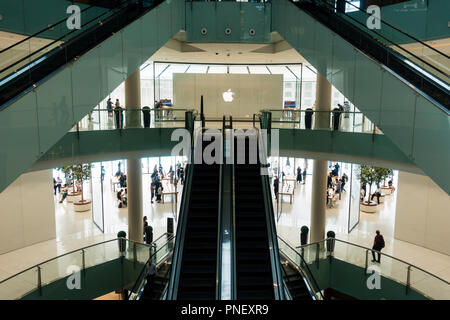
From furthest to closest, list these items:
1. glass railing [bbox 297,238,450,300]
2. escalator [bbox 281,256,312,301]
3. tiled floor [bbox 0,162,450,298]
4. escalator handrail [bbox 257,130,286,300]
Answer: tiled floor [bbox 0,162,450,298]
glass railing [bbox 297,238,450,300]
escalator [bbox 281,256,312,301]
escalator handrail [bbox 257,130,286,300]

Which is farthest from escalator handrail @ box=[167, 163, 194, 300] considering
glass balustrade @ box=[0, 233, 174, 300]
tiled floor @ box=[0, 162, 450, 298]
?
tiled floor @ box=[0, 162, 450, 298]

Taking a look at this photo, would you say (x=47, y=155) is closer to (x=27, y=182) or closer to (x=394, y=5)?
(x=27, y=182)

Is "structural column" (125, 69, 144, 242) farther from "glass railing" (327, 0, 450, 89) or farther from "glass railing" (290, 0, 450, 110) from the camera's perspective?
"glass railing" (327, 0, 450, 89)

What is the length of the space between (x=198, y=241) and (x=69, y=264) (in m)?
4.99

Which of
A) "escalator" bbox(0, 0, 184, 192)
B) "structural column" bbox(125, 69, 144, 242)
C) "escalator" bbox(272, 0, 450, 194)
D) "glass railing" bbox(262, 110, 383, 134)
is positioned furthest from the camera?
"structural column" bbox(125, 69, 144, 242)

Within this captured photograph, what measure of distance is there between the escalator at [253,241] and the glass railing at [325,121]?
405 cm

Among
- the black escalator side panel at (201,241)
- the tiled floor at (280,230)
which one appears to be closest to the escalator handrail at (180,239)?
the black escalator side panel at (201,241)

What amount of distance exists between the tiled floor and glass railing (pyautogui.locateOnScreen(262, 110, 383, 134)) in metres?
5.35

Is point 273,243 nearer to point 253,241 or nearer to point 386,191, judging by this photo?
point 253,241

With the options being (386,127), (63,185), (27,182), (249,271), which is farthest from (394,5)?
(63,185)

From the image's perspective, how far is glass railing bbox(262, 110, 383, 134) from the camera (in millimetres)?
13898

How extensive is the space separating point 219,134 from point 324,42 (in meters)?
4.49

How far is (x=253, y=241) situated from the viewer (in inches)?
369
